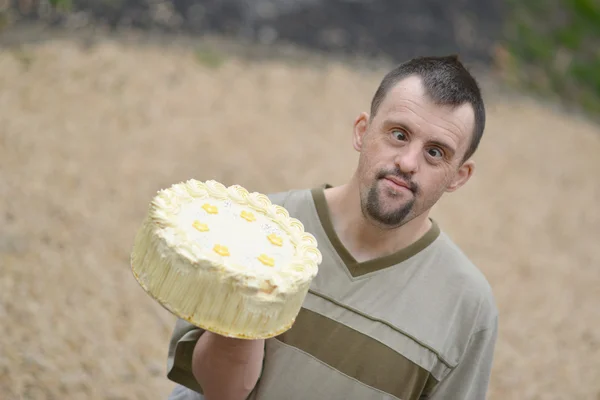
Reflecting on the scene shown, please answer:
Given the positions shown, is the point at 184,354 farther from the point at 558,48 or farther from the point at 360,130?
the point at 558,48

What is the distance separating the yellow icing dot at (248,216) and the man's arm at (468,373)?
722 mm

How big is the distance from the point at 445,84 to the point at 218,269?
0.80m

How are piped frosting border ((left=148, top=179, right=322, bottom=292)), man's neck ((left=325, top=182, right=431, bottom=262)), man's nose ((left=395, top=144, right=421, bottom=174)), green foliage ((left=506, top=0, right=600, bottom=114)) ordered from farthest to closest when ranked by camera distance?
green foliage ((left=506, top=0, right=600, bottom=114)) → man's neck ((left=325, top=182, right=431, bottom=262)) → man's nose ((left=395, top=144, right=421, bottom=174)) → piped frosting border ((left=148, top=179, right=322, bottom=292))

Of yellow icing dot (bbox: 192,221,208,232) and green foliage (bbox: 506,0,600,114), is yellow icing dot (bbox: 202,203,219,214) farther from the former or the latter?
green foliage (bbox: 506,0,600,114)

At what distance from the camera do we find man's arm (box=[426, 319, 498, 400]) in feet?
6.52

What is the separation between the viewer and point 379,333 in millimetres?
1926

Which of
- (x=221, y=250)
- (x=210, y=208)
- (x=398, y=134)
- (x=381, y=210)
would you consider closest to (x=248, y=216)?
(x=210, y=208)

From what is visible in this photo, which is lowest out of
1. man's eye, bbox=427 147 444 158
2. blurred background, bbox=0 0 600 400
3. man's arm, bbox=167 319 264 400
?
blurred background, bbox=0 0 600 400

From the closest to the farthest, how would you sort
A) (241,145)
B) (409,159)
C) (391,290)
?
(409,159)
(391,290)
(241,145)

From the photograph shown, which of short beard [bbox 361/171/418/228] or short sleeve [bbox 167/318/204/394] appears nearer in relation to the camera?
short beard [bbox 361/171/418/228]

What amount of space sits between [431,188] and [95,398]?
7.96 ft

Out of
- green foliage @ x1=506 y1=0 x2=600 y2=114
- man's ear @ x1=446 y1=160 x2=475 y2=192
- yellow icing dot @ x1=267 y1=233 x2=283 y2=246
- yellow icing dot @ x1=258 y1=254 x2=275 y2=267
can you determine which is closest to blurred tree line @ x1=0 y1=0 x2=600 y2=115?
green foliage @ x1=506 y1=0 x2=600 y2=114

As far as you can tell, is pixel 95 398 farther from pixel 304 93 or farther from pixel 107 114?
pixel 304 93

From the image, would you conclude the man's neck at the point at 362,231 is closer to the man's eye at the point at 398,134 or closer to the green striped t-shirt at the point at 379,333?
the green striped t-shirt at the point at 379,333
